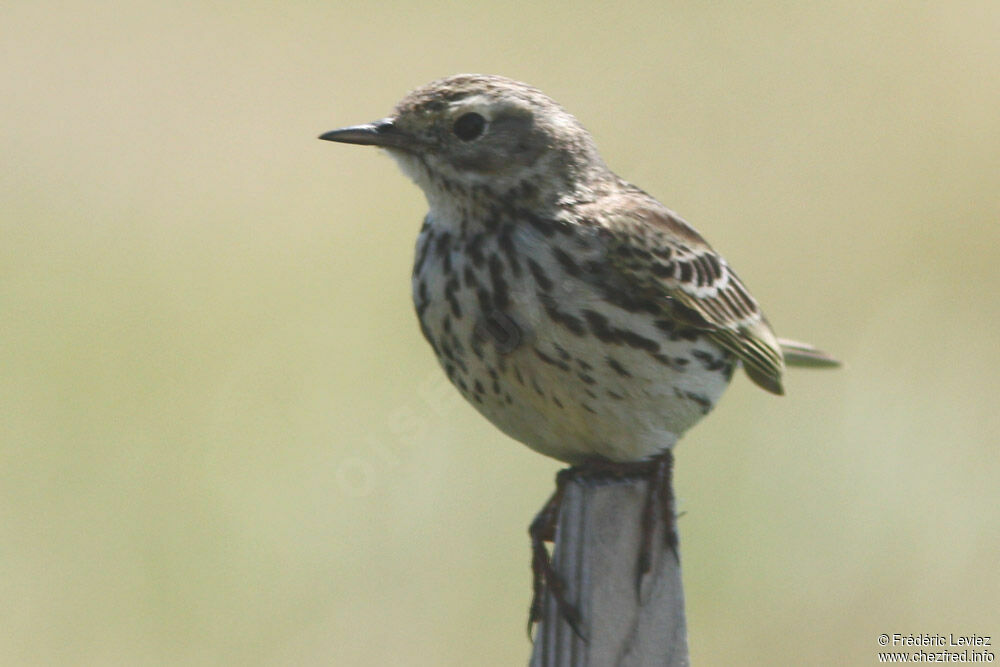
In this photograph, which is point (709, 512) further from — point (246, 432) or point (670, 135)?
point (670, 135)

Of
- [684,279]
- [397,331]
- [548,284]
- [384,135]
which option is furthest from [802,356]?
[397,331]

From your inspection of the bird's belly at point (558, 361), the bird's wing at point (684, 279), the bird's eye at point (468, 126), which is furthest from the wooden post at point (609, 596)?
the bird's eye at point (468, 126)

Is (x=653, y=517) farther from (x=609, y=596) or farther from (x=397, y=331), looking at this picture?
(x=397, y=331)

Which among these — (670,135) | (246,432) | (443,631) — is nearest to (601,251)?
(443,631)

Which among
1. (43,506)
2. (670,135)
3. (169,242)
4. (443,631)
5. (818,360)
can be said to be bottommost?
(443,631)

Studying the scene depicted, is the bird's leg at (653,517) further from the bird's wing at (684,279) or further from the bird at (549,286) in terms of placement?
the bird's wing at (684,279)

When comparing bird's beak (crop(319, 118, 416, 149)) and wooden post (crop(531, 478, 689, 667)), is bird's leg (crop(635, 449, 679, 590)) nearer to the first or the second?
wooden post (crop(531, 478, 689, 667))
